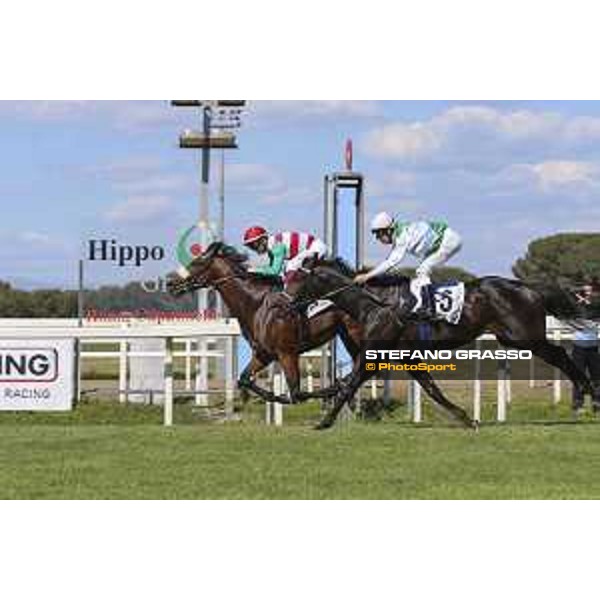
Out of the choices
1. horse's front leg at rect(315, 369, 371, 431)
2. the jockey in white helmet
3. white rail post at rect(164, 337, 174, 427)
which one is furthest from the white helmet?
white rail post at rect(164, 337, 174, 427)

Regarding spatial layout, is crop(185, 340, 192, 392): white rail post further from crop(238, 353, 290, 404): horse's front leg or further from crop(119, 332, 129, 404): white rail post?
crop(238, 353, 290, 404): horse's front leg

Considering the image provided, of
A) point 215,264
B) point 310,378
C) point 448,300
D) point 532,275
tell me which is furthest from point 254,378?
point 532,275

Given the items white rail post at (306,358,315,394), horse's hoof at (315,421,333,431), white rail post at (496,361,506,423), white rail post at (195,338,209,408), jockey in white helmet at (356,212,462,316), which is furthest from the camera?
white rail post at (195,338,209,408)

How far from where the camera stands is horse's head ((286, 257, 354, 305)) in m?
12.0

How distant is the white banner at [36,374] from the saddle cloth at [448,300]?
320cm

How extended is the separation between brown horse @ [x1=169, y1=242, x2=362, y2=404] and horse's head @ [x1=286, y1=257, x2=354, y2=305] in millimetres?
138

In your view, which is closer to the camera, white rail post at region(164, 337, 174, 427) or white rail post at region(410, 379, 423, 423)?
white rail post at region(410, 379, 423, 423)

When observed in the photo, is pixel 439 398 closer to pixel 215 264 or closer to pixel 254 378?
pixel 254 378

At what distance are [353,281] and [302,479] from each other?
256 centimetres

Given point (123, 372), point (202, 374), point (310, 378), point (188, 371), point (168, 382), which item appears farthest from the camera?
point (123, 372)

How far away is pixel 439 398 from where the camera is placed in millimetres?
12203

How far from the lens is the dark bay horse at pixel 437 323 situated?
39.4 feet

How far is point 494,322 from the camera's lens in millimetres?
12078

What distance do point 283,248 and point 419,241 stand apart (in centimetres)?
116
